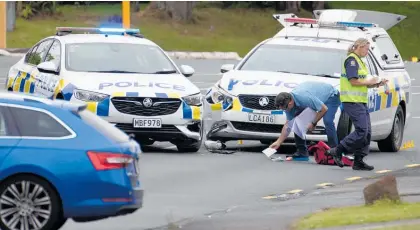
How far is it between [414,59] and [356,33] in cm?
A: 3490

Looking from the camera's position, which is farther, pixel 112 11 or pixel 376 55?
pixel 112 11

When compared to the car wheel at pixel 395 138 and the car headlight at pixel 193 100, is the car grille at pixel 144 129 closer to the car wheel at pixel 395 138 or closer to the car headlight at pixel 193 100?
the car headlight at pixel 193 100

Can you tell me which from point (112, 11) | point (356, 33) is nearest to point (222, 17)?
point (112, 11)

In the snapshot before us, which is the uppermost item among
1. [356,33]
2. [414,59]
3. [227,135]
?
[356,33]

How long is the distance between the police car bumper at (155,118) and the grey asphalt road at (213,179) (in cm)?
33

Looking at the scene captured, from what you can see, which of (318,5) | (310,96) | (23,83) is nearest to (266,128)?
(310,96)

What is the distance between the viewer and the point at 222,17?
61031mm

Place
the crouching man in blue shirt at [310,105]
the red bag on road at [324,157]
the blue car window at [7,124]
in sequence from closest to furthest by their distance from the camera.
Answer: the blue car window at [7,124]
the crouching man in blue shirt at [310,105]
the red bag on road at [324,157]

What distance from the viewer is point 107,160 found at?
986cm

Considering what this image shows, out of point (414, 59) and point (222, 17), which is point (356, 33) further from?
point (222, 17)

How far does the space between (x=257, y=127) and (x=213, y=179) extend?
8.69ft

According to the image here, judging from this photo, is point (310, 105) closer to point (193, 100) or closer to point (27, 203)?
point (193, 100)

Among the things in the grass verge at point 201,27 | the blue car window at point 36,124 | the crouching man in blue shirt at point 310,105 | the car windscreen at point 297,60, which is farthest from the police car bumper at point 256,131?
the grass verge at point 201,27

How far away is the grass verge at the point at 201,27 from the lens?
2004 inches
